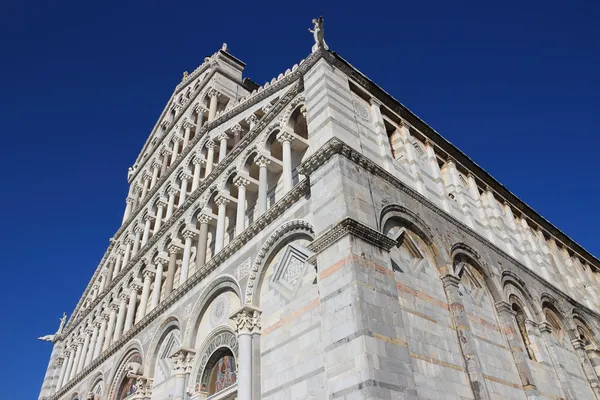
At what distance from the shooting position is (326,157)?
9680 millimetres

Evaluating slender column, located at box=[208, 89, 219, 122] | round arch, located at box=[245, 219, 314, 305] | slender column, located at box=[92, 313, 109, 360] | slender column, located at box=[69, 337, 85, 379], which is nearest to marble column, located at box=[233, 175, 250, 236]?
round arch, located at box=[245, 219, 314, 305]

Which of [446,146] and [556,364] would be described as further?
[446,146]

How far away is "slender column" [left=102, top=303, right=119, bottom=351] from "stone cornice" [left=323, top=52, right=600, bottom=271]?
13943 millimetres

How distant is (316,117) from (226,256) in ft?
14.7

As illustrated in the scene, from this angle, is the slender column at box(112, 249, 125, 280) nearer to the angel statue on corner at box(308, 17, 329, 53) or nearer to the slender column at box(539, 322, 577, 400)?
the angel statue on corner at box(308, 17, 329, 53)

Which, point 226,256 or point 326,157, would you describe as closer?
point 326,157

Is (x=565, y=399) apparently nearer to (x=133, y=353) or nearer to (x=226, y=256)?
(x=226, y=256)

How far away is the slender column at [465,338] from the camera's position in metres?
8.96

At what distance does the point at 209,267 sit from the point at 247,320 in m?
3.08


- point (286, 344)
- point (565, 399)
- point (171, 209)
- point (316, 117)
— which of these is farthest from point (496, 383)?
point (171, 209)

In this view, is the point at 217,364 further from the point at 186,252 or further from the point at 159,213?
the point at 159,213

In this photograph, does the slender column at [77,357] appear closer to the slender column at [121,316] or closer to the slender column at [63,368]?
the slender column at [63,368]

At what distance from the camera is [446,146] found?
15.1 metres

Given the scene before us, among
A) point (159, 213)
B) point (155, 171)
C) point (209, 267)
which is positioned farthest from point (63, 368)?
point (209, 267)
